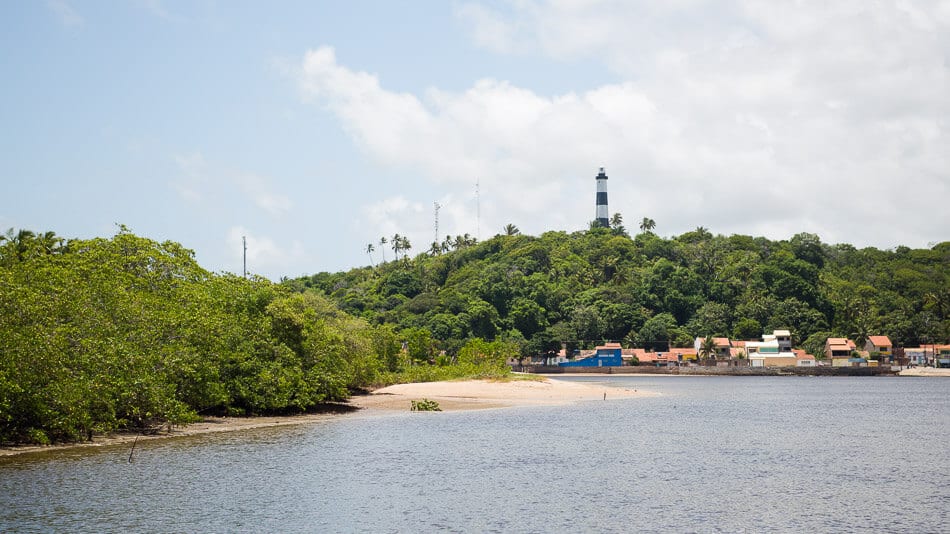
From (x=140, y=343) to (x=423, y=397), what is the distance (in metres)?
38.3

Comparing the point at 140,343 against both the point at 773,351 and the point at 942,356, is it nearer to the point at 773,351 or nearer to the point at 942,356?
the point at 773,351

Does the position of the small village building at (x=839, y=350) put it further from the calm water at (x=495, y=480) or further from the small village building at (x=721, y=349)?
the calm water at (x=495, y=480)

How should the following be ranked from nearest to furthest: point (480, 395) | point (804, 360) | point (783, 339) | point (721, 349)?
point (480, 395) < point (804, 360) < point (783, 339) < point (721, 349)

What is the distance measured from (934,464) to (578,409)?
1408 inches

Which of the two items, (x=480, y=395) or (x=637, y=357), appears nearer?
(x=480, y=395)

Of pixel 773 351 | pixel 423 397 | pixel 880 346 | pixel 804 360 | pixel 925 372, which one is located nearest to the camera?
pixel 423 397

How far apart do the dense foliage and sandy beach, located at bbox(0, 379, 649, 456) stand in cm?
100

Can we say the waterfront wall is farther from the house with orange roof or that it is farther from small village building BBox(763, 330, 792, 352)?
small village building BBox(763, 330, 792, 352)

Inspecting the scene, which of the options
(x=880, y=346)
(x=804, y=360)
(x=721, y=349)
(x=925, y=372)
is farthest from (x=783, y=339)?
(x=925, y=372)

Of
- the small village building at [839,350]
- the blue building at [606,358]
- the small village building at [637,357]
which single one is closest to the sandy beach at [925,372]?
the small village building at [839,350]

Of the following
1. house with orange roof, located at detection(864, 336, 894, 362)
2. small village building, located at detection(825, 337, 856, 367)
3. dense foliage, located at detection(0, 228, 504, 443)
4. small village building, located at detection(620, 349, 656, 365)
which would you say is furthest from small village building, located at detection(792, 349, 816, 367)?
dense foliage, located at detection(0, 228, 504, 443)

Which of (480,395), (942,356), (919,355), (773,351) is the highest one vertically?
(773,351)

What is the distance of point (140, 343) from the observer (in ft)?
163

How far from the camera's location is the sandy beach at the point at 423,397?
48.8 metres
